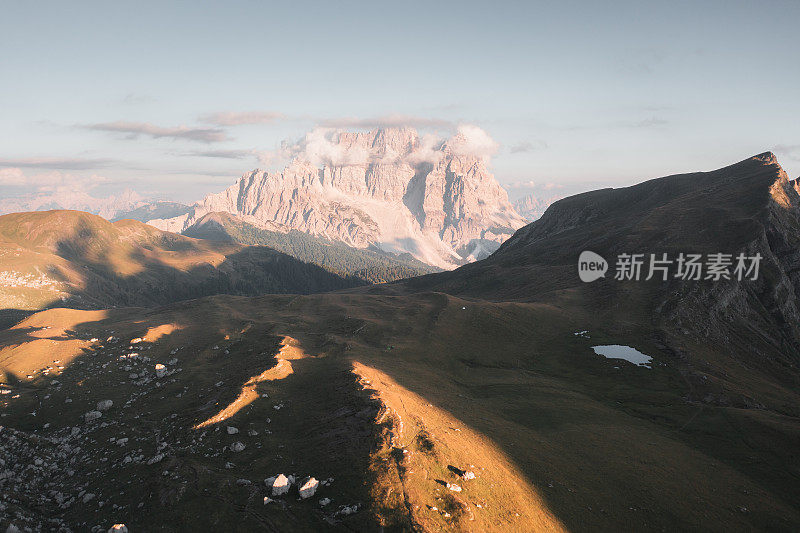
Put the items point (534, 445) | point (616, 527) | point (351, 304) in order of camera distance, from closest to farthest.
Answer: point (616, 527) < point (534, 445) < point (351, 304)

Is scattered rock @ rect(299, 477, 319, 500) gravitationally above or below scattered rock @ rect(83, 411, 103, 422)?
above

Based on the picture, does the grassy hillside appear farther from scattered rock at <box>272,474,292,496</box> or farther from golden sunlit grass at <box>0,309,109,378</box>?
scattered rock at <box>272,474,292,496</box>

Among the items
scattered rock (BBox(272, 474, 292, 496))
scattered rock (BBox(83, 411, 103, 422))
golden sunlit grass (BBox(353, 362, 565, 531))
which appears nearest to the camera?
golden sunlit grass (BBox(353, 362, 565, 531))

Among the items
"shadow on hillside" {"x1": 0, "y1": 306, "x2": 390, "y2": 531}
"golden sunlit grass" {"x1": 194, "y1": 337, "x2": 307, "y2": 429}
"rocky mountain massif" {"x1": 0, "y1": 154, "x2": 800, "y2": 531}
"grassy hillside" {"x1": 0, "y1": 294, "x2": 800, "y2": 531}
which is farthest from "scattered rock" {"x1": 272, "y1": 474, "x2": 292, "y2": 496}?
"golden sunlit grass" {"x1": 194, "y1": 337, "x2": 307, "y2": 429}

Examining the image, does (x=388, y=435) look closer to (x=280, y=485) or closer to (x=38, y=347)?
(x=280, y=485)

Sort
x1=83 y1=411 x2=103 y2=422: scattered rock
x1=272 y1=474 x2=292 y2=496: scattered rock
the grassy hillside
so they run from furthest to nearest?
x1=83 y1=411 x2=103 y2=422: scattered rock
x1=272 y1=474 x2=292 y2=496: scattered rock
the grassy hillside

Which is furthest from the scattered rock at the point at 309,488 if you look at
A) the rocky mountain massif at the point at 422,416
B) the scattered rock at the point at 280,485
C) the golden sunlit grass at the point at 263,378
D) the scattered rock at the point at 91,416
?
the scattered rock at the point at 91,416

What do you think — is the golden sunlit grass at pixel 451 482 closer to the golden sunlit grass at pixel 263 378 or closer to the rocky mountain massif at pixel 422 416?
the rocky mountain massif at pixel 422 416

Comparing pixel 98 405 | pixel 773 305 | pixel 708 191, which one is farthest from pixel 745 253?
pixel 98 405

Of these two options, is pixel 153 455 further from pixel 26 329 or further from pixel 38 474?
pixel 26 329

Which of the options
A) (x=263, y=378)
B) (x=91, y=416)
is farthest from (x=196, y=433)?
(x=91, y=416)
